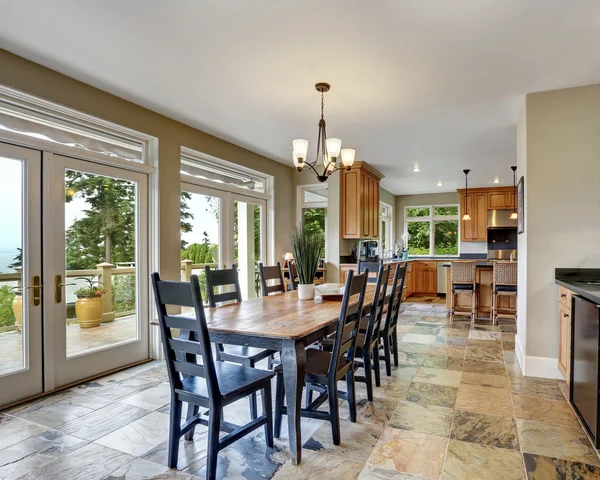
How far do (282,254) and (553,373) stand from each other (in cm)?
402

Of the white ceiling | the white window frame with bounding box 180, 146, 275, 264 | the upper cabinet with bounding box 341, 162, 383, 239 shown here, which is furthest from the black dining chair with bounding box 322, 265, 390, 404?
the upper cabinet with bounding box 341, 162, 383, 239

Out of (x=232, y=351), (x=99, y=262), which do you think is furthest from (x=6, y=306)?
(x=232, y=351)

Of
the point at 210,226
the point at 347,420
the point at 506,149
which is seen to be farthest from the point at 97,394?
the point at 506,149

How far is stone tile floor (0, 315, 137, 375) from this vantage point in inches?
116

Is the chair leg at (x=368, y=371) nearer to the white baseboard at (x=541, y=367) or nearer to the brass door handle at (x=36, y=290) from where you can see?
the white baseboard at (x=541, y=367)

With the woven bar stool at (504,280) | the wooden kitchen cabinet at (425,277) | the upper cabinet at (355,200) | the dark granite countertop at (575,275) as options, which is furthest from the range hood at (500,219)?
the dark granite countertop at (575,275)

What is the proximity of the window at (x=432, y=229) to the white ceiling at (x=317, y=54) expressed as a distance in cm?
567

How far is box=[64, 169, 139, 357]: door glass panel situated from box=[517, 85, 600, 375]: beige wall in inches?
146

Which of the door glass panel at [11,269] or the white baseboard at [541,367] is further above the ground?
the door glass panel at [11,269]

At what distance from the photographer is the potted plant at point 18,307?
9.84 feet

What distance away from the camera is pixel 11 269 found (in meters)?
2.99

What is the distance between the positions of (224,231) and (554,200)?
12.0ft

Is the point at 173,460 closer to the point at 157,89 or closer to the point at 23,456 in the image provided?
the point at 23,456

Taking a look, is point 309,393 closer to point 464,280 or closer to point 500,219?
point 464,280
